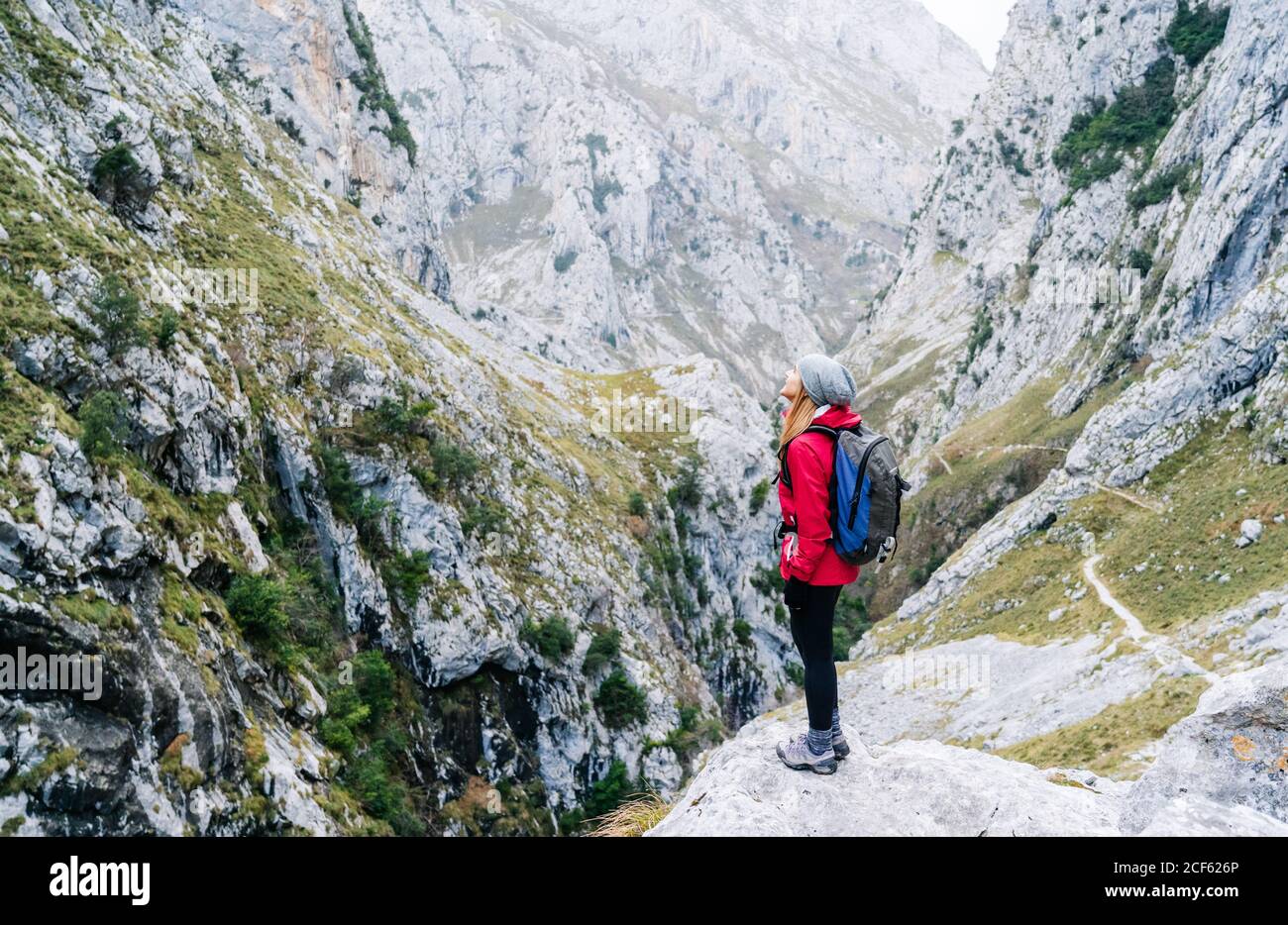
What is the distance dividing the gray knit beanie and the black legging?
7.37 ft

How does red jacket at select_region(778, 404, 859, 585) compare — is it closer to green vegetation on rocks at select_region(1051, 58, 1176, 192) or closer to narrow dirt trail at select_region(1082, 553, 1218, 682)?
narrow dirt trail at select_region(1082, 553, 1218, 682)

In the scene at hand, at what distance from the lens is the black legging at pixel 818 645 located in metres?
9.24

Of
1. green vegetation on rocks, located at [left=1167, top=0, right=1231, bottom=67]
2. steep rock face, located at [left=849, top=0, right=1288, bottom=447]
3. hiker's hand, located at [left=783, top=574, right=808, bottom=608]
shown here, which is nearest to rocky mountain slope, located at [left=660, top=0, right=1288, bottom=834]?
steep rock face, located at [left=849, top=0, right=1288, bottom=447]

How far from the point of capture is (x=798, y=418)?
9.41m

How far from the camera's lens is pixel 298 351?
42531mm

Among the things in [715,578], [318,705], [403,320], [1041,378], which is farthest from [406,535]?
[1041,378]

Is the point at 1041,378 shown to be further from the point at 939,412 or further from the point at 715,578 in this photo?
the point at 715,578

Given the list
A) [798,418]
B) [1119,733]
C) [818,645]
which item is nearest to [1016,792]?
[818,645]

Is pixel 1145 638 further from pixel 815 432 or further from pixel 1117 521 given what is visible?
pixel 815 432

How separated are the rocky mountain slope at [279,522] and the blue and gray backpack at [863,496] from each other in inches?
578

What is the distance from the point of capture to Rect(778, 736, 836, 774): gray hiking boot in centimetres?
981

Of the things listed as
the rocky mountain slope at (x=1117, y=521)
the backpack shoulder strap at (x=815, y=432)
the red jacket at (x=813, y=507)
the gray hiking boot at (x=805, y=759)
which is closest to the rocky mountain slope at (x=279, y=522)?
the rocky mountain slope at (x=1117, y=521)

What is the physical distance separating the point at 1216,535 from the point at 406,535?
45575 millimetres

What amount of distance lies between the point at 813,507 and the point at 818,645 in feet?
6.14
